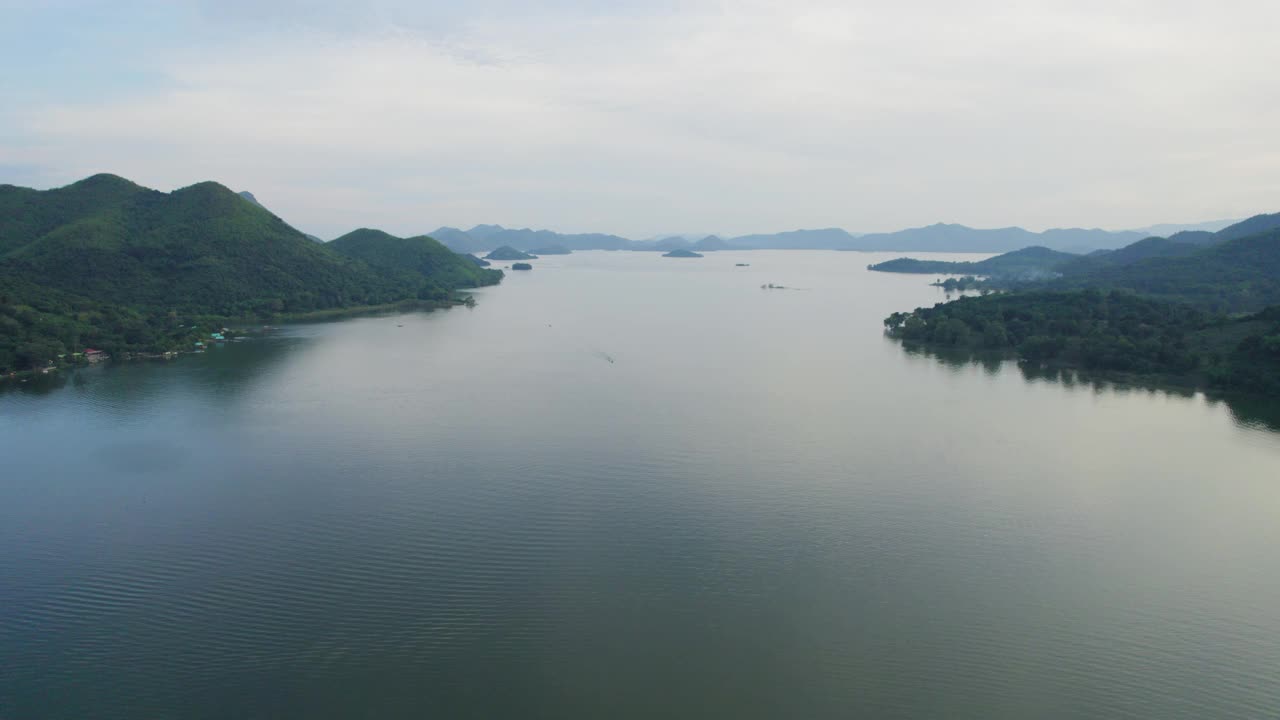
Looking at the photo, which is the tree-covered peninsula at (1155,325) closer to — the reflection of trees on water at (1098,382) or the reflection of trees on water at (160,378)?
the reflection of trees on water at (1098,382)

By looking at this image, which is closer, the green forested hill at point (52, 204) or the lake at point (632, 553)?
the lake at point (632, 553)

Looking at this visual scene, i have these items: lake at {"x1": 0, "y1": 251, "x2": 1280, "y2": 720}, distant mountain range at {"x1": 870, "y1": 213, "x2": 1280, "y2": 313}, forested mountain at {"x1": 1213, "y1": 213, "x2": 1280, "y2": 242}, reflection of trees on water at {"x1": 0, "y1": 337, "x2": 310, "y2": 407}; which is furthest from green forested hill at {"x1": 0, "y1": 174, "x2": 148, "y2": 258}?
forested mountain at {"x1": 1213, "y1": 213, "x2": 1280, "y2": 242}

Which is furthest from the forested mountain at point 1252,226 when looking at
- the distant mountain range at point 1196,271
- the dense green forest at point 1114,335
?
the dense green forest at point 1114,335

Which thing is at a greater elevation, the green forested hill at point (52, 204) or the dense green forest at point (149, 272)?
the green forested hill at point (52, 204)

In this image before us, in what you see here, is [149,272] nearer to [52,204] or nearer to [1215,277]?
[52,204]

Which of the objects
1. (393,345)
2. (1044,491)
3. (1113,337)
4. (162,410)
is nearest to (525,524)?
(1044,491)

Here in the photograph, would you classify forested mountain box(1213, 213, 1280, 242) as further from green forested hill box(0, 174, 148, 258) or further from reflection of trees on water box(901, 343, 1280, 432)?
green forested hill box(0, 174, 148, 258)
